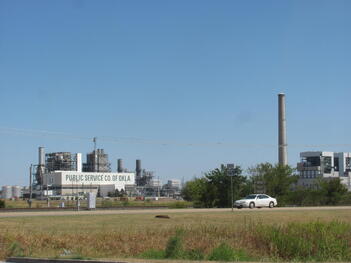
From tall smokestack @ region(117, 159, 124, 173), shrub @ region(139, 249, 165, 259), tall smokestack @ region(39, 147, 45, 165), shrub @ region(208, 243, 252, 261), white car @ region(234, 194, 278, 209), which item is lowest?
white car @ region(234, 194, 278, 209)

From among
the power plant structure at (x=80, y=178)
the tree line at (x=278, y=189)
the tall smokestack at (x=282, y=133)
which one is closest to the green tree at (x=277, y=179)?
the tree line at (x=278, y=189)

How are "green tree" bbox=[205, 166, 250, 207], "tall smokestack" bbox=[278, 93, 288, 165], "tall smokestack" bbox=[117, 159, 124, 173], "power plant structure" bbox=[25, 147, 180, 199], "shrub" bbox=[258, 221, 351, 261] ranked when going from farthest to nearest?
"tall smokestack" bbox=[117, 159, 124, 173], "power plant structure" bbox=[25, 147, 180, 199], "tall smokestack" bbox=[278, 93, 288, 165], "green tree" bbox=[205, 166, 250, 207], "shrub" bbox=[258, 221, 351, 261]

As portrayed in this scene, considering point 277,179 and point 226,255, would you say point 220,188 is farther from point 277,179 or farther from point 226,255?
point 226,255

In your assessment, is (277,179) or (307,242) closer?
(307,242)

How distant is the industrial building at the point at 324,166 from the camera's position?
16088 cm

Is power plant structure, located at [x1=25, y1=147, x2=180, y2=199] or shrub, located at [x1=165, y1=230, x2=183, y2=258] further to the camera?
power plant structure, located at [x1=25, y1=147, x2=180, y2=199]

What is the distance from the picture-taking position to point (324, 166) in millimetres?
163750

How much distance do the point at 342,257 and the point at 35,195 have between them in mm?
150572

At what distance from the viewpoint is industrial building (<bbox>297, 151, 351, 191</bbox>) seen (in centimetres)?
16088

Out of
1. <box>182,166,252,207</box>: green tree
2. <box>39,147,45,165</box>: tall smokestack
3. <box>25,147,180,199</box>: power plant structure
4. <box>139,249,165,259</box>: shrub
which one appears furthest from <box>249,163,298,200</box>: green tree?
<box>39,147,45,165</box>: tall smokestack

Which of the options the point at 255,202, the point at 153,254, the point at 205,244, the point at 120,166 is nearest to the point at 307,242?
the point at 205,244

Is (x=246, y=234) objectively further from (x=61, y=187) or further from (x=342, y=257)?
(x=61, y=187)

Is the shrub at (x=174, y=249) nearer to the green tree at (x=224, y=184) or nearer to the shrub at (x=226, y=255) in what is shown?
the shrub at (x=226, y=255)

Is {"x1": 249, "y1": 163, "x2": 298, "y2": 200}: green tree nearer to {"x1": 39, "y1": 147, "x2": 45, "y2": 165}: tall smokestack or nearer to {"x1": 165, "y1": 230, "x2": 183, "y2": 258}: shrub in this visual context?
{"x1": 165, "y1": 230, "x2": 183, "y2": 258}: shrub
